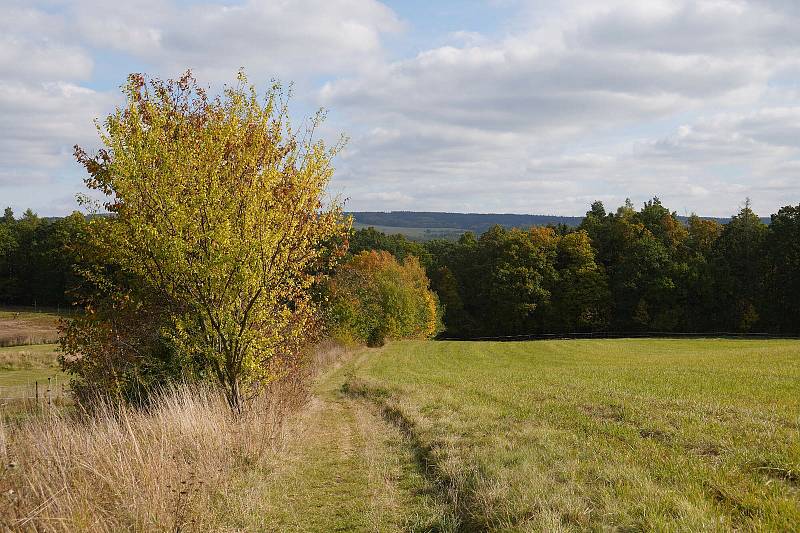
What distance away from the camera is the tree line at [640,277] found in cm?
6138

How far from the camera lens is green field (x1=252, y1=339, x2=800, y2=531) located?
6230 millimetres

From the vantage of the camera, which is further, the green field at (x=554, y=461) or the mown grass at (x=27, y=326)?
the mown grass at (x=27, y=326)

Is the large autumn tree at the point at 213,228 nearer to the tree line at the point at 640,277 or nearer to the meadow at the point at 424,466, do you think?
the meadow at the point at 424,466

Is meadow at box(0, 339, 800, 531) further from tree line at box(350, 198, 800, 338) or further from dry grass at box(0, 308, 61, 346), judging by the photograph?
tree line at box(350, 198, 800, 338)

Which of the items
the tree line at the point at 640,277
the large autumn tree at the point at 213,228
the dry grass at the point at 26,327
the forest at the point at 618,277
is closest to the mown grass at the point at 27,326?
the dry grass at the point at 26,327

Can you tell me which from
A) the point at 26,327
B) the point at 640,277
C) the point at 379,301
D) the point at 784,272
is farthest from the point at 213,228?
the point at 784,272

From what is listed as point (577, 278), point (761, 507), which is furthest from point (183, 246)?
point (577, 278)

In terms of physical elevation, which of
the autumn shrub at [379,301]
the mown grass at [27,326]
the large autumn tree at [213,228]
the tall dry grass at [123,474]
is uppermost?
the large autumn tree at [213,228]

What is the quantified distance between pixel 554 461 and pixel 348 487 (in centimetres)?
304

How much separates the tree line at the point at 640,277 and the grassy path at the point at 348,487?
57.2 m

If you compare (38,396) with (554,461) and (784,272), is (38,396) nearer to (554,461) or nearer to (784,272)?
(554,461)

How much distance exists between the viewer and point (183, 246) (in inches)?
397

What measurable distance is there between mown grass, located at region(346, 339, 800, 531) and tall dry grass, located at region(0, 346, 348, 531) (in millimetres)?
3105

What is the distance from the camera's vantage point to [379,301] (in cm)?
5612
